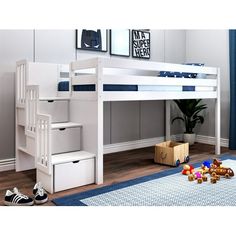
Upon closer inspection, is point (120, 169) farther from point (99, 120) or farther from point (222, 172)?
point (222, 172)

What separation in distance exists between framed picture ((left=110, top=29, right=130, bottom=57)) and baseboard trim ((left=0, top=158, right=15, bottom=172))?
1.73 metres

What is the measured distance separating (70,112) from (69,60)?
2.53 feet

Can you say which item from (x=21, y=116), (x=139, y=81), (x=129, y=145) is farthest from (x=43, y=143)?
(x=129, y=145)

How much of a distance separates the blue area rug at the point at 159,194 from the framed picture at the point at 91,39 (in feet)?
5.59

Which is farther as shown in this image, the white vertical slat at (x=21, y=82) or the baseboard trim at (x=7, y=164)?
the baseboard trim at (x=7, y=164)

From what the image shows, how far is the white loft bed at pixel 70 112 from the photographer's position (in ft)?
7.47

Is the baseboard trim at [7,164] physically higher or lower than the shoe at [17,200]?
higher

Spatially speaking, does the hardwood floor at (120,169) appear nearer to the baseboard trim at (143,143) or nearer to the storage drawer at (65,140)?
the baseboard trim at (143,143)

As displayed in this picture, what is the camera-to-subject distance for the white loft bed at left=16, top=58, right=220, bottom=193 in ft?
7.47

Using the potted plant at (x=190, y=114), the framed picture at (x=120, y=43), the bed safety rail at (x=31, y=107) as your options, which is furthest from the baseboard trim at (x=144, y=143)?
the bed safety rail at (x=31, y=107)

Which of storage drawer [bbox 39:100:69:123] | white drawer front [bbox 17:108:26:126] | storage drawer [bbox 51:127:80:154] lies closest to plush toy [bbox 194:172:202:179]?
storage drawer [bbox 51:127:80:154]

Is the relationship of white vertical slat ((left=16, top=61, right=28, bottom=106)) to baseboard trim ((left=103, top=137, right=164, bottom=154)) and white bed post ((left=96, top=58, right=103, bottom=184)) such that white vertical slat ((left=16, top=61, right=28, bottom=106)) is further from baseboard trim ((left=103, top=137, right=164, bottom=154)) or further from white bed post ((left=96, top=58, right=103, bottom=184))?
baseboard trim ((left=103, top=137, right=164, bottom=154))

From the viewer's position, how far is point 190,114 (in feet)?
13.6
